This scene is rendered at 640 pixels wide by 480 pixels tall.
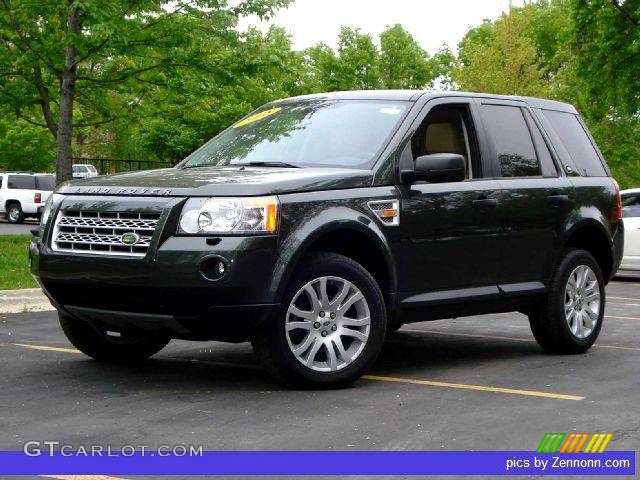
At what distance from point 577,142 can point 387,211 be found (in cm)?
281

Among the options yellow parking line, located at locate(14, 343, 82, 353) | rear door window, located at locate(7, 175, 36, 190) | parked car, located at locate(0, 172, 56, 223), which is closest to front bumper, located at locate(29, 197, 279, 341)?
yellow parking line, located at locate(14, 343, 82, 353)

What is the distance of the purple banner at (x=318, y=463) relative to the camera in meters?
4.93

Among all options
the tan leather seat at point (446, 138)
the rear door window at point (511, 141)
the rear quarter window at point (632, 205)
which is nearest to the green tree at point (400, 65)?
the rear quarter window at point (632, 205)

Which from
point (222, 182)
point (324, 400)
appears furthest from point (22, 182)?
point (324, 400)

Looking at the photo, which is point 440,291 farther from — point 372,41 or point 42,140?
point 372,41

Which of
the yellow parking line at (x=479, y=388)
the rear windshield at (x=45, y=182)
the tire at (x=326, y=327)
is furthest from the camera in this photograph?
the rear windshield at (x=45, y=182)

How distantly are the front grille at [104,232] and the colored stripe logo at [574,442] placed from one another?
254cm

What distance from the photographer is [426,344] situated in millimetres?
9586

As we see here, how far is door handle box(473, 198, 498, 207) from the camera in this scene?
798 centimetres

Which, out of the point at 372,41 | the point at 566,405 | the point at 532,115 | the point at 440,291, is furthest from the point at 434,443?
the point at 372,41

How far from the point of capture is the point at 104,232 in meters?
6.86

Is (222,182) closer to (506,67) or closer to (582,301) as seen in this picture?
(582,301)

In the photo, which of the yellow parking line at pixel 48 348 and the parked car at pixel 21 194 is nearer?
the yellow parking line at pixel 48 348

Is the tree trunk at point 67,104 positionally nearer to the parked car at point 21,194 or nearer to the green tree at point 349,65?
the parked car at point 21,194
